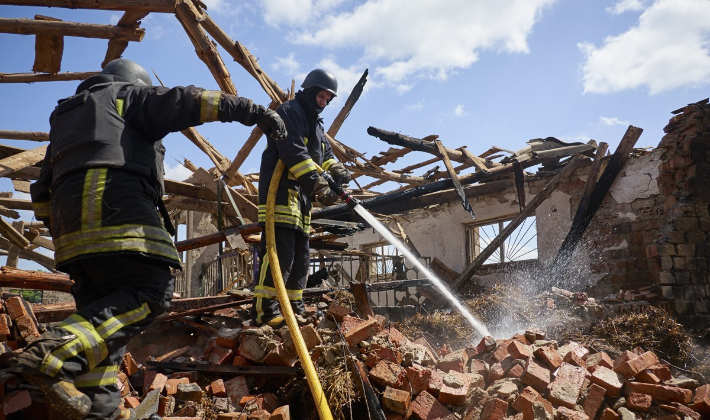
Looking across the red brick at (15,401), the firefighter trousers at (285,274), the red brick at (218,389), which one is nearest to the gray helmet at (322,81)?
the firefighter trousers at (285,274)

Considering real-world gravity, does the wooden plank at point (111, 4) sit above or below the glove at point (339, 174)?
above

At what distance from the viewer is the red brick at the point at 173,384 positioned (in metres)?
2.89

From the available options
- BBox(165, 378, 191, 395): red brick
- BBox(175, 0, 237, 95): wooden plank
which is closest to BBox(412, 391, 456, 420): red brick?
BBox(165, 378, 191, 395): red brick

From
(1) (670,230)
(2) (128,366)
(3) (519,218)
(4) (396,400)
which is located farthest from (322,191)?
(1) (670,230)

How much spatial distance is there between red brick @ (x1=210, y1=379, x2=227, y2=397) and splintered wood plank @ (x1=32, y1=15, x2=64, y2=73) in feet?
15.5

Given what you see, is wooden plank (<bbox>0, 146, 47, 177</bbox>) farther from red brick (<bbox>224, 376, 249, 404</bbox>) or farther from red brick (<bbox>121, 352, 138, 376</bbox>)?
red brick (<bbox>224, 376, 249, 404</bbox>)

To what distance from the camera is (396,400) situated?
2.87m

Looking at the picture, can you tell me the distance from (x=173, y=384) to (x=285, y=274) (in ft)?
3.84

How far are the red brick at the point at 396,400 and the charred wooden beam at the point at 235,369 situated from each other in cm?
58

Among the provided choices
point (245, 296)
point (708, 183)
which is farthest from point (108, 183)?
point (708, 183)

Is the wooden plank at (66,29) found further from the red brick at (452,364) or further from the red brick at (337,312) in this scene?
the red brick at (452,364)

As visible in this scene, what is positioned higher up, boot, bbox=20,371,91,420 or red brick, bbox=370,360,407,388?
boot, bbox=20,371,91,420

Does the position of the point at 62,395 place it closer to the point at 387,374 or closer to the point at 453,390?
the point at 387,374

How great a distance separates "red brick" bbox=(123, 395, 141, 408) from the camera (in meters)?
2.70
